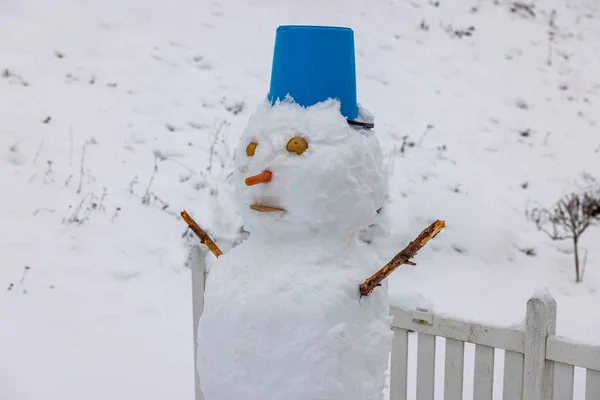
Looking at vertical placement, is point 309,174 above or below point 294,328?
above

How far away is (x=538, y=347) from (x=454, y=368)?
12.7 inches

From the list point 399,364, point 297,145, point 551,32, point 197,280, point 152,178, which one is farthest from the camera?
point 551,32

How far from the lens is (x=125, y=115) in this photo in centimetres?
540

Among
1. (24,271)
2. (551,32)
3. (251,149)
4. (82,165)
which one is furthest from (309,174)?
(551,32)

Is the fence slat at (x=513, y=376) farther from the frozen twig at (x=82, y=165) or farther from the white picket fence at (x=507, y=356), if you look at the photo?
the frozen twig at (x=82, y=165)

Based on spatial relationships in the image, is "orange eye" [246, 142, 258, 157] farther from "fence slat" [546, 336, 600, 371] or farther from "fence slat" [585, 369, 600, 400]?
"fence slat" [585, 369, 600, 400]

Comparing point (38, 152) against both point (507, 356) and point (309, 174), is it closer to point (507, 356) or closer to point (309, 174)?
point (309, 174)

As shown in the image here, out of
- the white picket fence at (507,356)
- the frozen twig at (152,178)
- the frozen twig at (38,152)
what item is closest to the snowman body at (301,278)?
the white picket fence at (507,356)

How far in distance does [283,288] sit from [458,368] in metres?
0.82

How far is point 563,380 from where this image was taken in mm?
1876

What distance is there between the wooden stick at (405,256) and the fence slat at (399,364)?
0.64 meters

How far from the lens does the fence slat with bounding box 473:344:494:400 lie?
6.70 feet

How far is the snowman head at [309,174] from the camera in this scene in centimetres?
164

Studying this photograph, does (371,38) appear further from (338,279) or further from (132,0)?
(338,279)
